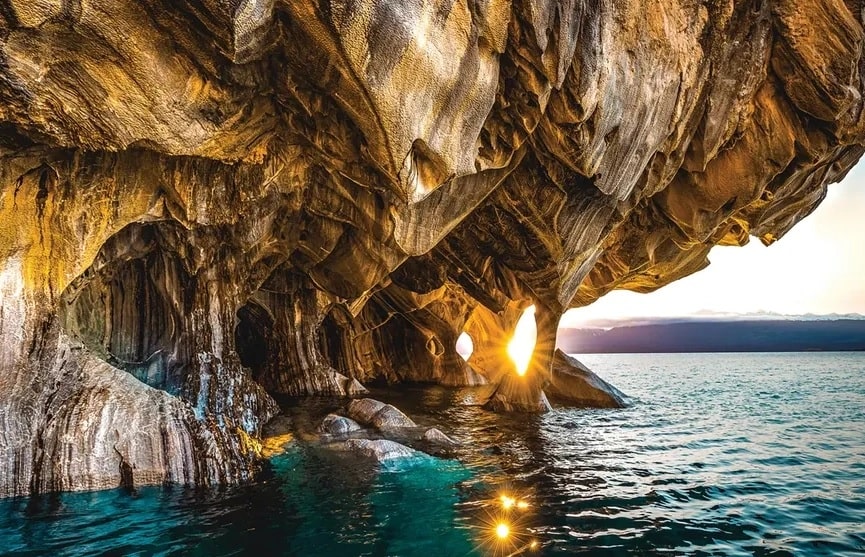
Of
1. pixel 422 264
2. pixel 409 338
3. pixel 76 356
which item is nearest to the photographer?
pixel 76 356

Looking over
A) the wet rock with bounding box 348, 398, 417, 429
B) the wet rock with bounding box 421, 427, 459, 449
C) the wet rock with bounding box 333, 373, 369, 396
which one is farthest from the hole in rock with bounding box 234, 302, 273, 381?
the wet rock with bounding box 421, 427, 459, 449

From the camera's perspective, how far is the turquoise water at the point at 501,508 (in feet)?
21.5

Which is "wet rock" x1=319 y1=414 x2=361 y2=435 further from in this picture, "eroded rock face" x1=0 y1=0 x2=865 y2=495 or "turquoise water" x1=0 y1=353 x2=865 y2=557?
"eroded rock face" x1=0 y1=0 x2=865 y2=495

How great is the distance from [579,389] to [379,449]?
1422cm

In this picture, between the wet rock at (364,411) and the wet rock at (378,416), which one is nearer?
the wet rock at (378,416)

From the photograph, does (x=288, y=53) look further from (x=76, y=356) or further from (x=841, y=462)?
(x=841, y=462)

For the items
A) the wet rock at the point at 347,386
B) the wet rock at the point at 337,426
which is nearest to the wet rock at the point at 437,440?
the wet rock at the point at 337,426

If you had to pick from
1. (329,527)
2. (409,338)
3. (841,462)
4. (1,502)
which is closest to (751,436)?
Result: (841,462)

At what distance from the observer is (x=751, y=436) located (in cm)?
1563

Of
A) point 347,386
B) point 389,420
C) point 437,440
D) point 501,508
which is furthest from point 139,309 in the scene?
point 501,508

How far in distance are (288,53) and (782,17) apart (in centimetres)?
1144

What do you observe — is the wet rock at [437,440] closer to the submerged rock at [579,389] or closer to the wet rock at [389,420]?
the wet rock at [389,420]

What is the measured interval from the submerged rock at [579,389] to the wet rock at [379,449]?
12643 millimetres

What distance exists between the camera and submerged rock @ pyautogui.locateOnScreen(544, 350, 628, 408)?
22047 millimetres
